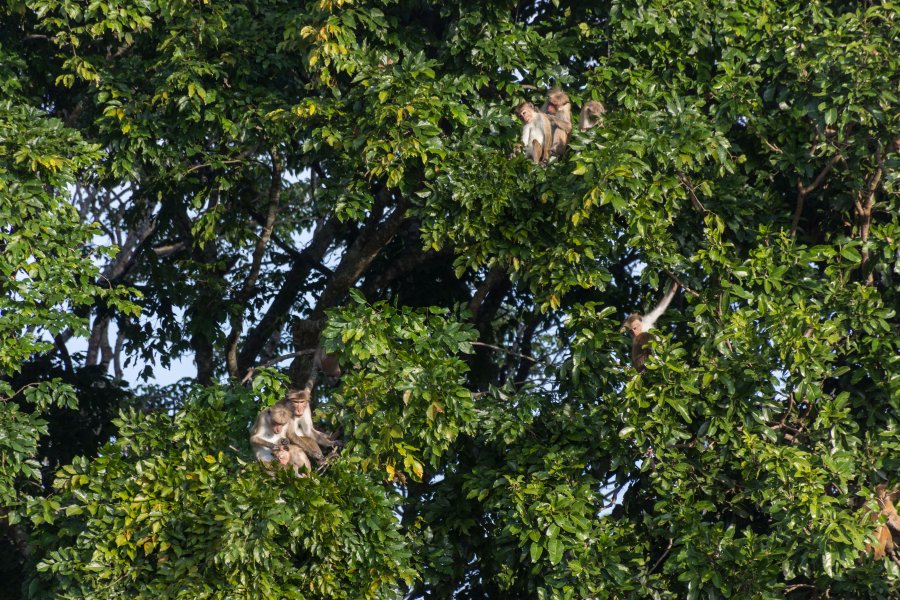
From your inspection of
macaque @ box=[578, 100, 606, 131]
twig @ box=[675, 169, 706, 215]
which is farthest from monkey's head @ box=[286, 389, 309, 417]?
twig @ box=[675, 169, 706, 215]

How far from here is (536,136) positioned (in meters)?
8.82

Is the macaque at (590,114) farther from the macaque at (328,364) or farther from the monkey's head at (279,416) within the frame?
the monkey's head at (279,416)

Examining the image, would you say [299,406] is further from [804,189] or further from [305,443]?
[804,189]

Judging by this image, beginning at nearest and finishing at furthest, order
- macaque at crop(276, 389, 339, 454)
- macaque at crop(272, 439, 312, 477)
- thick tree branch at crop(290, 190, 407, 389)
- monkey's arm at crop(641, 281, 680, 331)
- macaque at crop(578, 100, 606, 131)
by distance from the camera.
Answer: macaque at crop(272, 439, 312, 477) → macaque at crop(276, 389, 339, 454) → monkey's arm at crop(641, 281, 680, 331) → macaque at crop(578, 100, 606, 131) → thick tree branch at crop(290, 190, 407, 389)

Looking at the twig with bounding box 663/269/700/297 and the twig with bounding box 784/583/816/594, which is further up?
the twig with bounding box 663/269/700/297

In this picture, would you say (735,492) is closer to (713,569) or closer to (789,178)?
(713,569)

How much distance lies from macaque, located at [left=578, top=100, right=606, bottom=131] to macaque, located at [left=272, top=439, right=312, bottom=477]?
299 cm

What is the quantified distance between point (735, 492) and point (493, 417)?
169 centimetres

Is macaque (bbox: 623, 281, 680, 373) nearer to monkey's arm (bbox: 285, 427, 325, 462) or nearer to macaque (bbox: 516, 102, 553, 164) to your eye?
macaque (bbox: 516, 102, 553, 164)

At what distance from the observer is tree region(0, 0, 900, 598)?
25.8 ft

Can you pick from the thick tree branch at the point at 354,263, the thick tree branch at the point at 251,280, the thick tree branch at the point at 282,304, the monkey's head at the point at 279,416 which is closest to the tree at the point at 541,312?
the thick tree branch at the point at 354,263

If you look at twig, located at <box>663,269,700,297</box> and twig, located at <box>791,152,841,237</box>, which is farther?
twig, located at <box>791,152,841,237</box>

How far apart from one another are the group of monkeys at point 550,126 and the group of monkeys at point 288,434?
2331mm

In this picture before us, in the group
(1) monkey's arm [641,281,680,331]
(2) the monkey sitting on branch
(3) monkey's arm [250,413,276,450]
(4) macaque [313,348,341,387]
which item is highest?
(4) macaque [313,348,341,387]
